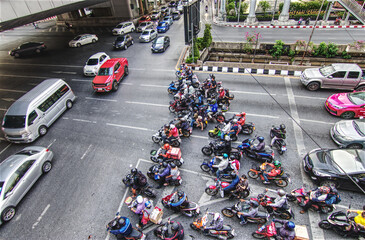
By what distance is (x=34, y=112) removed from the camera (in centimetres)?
1263

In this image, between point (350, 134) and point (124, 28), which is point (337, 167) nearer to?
point (350, 134)

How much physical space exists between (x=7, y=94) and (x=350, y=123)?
2689cm

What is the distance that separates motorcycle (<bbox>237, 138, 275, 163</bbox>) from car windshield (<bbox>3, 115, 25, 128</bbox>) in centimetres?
1331

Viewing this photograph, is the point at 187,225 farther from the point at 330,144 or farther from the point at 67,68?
the point at 67,68

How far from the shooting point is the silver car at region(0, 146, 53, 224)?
8633 millimetres

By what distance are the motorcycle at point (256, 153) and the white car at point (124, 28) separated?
28275mm

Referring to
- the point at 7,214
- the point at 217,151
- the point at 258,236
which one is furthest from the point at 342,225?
the point at 7,214

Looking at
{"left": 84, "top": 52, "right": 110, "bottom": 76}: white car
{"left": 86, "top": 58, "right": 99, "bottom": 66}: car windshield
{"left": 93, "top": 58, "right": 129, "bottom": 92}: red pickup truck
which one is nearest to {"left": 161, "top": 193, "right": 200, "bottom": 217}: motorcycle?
{"left": 93, "top": 58, "right": 129, "bottom": 92}: red pickup truck

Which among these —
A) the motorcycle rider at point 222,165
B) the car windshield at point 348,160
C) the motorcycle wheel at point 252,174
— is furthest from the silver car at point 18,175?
the car windshield at point 348,160

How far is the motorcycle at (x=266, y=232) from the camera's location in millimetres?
6879

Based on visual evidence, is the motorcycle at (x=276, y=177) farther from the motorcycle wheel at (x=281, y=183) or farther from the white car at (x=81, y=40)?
the white car at (x=81, y=40)

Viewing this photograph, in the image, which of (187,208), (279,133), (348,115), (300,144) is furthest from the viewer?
(348,115)

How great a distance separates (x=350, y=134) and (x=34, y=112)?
61.2ft

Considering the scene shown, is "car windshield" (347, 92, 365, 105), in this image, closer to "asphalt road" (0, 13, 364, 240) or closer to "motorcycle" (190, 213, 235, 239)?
"asphalt road" (0, 13, 364, 240)
